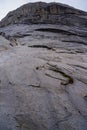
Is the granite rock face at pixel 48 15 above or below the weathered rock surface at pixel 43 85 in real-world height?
above

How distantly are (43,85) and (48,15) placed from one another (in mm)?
7270

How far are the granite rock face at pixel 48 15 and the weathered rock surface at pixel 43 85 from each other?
9.06 ft

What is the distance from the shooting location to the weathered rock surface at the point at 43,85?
4754 mm

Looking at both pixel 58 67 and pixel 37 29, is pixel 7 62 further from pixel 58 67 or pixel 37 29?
pixel 37 29

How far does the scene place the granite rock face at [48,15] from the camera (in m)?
12.1

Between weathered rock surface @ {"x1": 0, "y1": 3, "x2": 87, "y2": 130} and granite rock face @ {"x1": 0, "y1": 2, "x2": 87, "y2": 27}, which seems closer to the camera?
weathered rock surface @ {"x1": 0, "y1": 3, "x2": 87, "y2": 130}

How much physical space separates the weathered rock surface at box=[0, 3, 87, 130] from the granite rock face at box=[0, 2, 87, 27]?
276 cm

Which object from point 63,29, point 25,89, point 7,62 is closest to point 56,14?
point 63,29

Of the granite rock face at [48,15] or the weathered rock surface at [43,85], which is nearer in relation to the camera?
the weathered rock surface at [43,85]

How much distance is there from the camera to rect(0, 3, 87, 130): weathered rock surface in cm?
475

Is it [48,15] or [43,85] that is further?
[48,15]

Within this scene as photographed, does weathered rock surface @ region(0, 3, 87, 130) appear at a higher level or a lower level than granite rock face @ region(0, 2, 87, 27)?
A: lower

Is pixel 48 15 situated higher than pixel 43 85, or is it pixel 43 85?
pixel 48 15

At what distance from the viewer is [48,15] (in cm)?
1246
